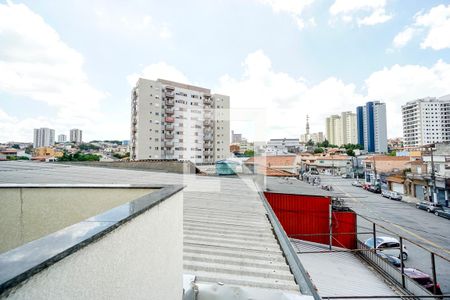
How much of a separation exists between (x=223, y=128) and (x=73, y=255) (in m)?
42.0

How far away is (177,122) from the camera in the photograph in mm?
38812

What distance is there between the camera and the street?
32.6ft

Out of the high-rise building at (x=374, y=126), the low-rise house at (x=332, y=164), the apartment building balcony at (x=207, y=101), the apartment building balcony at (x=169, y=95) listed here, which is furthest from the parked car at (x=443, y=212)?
the high-rise building at (x=374, y=126)

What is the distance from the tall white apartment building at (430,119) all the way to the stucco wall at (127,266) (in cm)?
9166

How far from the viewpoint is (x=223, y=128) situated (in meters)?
42.5

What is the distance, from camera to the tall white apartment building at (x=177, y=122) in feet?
114

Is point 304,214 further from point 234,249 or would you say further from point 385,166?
point 385,166

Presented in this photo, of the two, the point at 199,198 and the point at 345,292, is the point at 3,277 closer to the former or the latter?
the point at 199,198

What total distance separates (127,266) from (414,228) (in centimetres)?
1957

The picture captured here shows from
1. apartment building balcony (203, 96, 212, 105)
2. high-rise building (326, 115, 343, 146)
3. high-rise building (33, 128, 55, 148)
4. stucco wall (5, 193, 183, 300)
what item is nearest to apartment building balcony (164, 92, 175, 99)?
apartment building balcony (203, 96, 212, 105)

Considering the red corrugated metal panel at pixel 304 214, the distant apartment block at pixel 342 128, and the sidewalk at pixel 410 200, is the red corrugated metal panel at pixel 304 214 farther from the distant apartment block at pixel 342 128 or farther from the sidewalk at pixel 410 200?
the distant apartment block at pixel 342 128

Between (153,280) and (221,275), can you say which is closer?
(153,280)

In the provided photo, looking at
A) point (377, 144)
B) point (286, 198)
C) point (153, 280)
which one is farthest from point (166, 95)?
point (377, 144)

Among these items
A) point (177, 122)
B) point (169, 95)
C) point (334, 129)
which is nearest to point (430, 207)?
point (177, 122)
